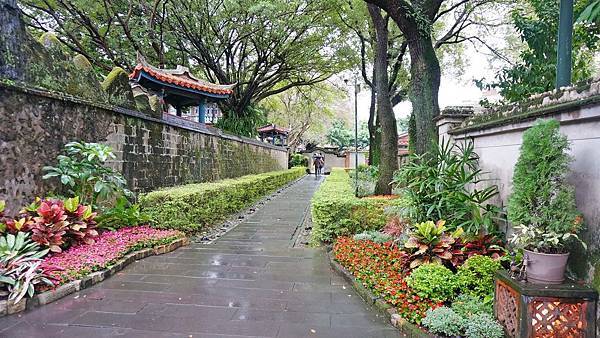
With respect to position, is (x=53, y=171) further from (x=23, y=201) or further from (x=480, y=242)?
(x=480, y=242)

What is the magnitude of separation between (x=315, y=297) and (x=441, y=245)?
142 centimetres

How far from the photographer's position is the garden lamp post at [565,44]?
3102 millimetres

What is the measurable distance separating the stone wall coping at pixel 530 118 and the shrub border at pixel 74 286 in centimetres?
463

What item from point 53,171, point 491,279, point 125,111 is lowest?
point 491,279

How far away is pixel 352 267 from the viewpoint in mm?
4125

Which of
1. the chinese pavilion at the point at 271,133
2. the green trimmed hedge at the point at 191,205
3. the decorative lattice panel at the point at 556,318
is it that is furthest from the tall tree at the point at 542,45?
the chinese pavilion at the point at 271,133

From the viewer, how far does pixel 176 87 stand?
29.9ft

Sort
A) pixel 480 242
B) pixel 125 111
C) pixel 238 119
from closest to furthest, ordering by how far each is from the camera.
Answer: pixel 480 242, pixel 125 111, pixel 238 119

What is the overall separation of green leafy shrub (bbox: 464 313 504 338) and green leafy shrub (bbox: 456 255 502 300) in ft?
1.25

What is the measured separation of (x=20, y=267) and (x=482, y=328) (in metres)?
4.14

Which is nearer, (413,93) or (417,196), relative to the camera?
(417,196)

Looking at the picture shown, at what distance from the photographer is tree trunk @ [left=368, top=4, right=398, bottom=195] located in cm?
791

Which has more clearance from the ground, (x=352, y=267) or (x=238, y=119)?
(x=238, y=119)

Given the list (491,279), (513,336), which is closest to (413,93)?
(491,279)
